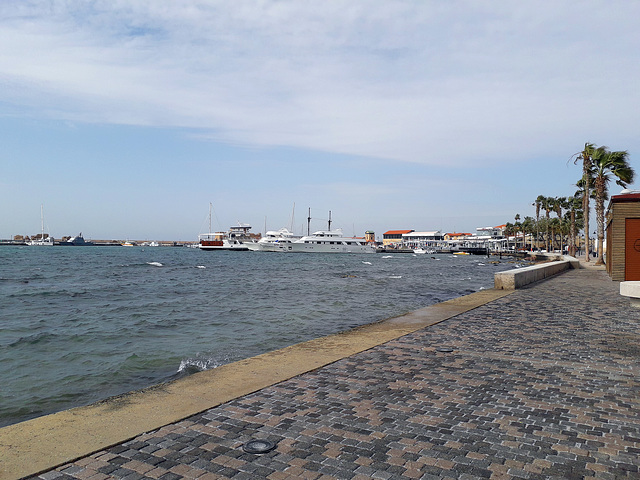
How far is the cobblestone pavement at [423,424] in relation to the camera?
3.47 metres

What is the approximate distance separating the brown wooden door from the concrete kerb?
14695 mm

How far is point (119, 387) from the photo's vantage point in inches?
315

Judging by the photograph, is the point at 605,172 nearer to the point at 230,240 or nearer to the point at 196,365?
the point at 196,365

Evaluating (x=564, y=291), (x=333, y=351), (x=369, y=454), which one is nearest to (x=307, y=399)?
(x=369, y=454)

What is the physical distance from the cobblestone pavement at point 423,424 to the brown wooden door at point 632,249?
41.7 feet

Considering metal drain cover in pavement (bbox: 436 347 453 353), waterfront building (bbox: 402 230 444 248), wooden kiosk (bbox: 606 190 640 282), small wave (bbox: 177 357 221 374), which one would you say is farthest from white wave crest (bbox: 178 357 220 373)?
waterfront building (bbox: 402 230 444 248)

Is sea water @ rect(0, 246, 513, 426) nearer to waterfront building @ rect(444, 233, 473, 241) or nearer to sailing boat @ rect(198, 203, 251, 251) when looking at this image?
sailing boat @ rect(198, 203, 251, 251)

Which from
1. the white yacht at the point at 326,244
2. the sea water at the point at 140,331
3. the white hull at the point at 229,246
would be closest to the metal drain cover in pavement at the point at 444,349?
the sea water at the point at 140,331

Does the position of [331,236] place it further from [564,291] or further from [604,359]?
[604,359]

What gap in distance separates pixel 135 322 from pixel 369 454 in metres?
13.1

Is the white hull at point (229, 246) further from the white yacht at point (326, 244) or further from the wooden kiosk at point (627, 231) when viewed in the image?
the wooden kiosk at point (627, 231)

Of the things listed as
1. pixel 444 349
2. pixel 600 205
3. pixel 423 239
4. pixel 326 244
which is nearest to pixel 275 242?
pixel 326 244

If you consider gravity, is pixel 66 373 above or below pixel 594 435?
below

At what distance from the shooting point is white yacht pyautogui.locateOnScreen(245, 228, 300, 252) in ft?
372
